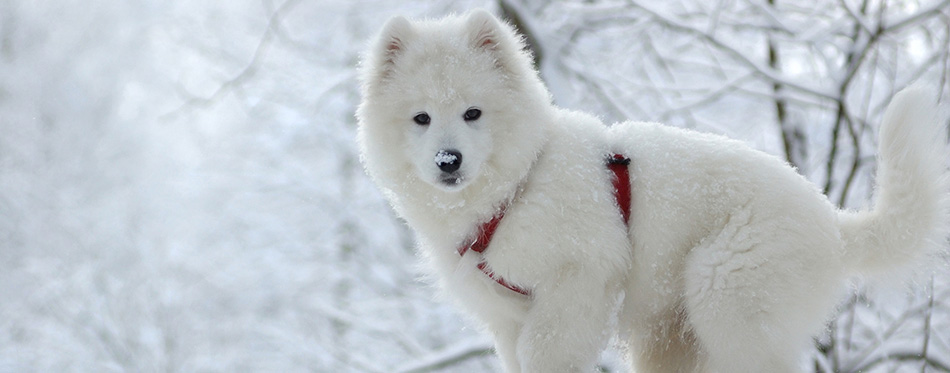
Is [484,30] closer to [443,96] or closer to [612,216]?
[443,96]

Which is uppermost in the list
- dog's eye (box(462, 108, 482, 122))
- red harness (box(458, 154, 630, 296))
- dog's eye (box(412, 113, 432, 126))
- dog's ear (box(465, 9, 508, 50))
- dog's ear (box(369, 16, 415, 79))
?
dog's ear (box(369, 16, 415, 79))

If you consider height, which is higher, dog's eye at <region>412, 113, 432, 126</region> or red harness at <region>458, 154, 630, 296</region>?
dog's eye at <region>412, 113, 432, 126</region>

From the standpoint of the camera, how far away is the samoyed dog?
2.49 metres

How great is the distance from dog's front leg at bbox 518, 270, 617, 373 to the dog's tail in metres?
0.96

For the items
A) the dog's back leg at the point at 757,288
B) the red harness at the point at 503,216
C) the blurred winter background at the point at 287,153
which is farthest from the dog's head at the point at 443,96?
the blurred winter background at the point at 287,153

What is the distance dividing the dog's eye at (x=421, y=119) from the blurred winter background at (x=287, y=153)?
2586 mm

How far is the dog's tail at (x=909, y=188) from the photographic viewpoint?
2557 millimetres

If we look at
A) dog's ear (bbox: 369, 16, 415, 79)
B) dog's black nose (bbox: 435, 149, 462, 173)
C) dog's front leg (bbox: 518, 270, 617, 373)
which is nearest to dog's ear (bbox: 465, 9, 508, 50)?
dog's ear (bbox: 369, 16, 415, 79)

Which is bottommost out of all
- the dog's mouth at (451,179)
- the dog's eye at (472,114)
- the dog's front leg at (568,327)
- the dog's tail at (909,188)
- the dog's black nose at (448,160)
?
the dog's tail at (909,188)

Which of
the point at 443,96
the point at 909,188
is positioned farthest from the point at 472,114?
the point at 909,188

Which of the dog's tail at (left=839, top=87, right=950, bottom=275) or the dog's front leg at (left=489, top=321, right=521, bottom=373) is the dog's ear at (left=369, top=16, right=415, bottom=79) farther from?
the dog's tail at (left=839, top=87, right=950, bottom=275)

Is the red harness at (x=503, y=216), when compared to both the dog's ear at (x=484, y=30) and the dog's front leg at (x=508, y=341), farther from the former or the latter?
the dog's ear at (x=484, y=30)

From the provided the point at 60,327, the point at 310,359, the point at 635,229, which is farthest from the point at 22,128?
the point at 635,229

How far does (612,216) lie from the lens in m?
2.61
